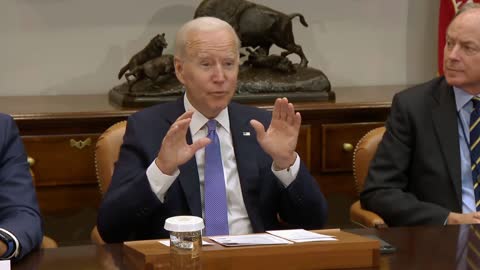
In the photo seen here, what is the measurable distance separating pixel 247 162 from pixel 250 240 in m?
0.69

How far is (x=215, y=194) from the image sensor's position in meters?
2.76

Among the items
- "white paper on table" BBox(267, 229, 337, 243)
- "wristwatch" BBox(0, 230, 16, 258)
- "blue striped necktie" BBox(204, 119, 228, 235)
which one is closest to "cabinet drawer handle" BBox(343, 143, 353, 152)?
"blue striped necktie" BBox(204, 119, 228, 235)

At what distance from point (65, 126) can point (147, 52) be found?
1.79ft

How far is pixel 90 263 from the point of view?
84.4 inches

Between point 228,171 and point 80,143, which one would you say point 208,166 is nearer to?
point 228,171

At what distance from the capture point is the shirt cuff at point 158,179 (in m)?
2.52

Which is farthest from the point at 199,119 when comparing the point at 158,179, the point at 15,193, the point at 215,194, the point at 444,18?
the point at 444,18

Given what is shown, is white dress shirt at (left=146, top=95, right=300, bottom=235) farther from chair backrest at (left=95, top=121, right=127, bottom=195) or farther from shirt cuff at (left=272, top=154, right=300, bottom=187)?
chair backrest at (left=95, top=121, right=127, bottom=195)

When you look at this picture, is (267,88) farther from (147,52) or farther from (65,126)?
(65,126)

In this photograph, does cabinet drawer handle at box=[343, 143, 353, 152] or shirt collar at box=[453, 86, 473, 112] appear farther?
cabinet drawer handle at box=[343, 143, 353, 152]

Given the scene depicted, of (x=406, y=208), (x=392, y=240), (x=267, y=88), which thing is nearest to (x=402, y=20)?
(x=267, y=88)

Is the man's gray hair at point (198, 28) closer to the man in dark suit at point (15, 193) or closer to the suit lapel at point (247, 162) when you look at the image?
the suit lapel at point (247, 162)

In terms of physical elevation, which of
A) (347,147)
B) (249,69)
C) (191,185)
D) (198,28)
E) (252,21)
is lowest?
(347,147)

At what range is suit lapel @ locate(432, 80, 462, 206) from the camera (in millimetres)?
3178
